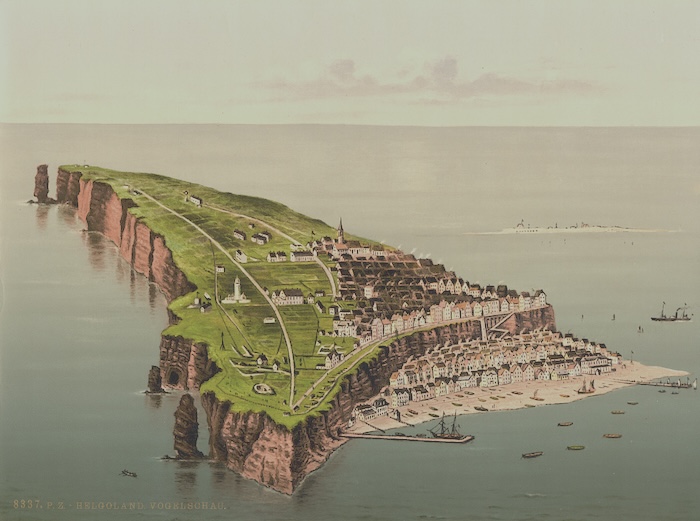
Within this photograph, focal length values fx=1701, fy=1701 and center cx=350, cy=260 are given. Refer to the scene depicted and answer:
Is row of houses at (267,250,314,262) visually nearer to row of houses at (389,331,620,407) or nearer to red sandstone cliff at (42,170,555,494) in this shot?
red sandstone cliff at (42,170,555,494)

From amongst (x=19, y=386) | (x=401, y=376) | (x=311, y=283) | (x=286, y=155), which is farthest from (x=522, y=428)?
(x=19, y=386)

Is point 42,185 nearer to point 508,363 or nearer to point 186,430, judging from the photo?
point 186,430

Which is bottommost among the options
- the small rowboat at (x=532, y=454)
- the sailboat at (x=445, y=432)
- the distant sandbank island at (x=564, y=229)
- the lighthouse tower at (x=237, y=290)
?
the small rowboat at (x=532, y=454)

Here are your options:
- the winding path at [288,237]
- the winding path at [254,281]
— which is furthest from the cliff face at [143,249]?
the winding path at [288,237]

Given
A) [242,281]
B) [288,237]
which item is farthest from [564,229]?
[242,281]

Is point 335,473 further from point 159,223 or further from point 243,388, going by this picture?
point 159,223

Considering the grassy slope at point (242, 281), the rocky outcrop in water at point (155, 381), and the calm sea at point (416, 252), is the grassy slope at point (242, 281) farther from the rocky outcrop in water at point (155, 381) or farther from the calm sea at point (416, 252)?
the rocky outcrop in water at point (155, 381)
